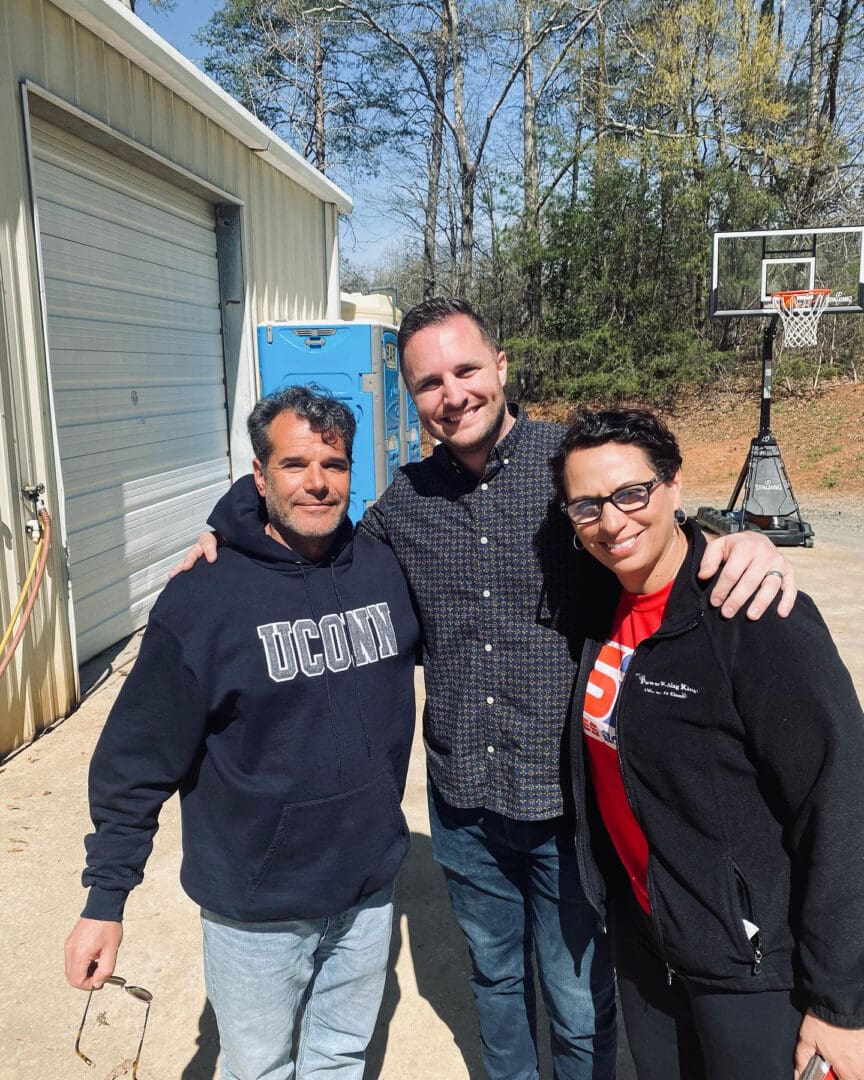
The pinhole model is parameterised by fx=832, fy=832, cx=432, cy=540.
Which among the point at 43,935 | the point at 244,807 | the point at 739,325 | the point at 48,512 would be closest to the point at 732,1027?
the point at 244,807

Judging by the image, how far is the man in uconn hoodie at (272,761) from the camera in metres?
1.64

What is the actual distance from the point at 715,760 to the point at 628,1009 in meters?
0.68

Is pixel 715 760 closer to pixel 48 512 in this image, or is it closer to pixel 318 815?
pixel 318 815

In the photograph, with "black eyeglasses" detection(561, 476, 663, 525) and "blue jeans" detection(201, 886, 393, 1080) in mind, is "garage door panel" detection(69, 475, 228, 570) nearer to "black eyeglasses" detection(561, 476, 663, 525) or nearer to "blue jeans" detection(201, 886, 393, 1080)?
"blue jeans" detection(201, 886, 393, 1080)

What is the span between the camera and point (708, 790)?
1443 millimetres

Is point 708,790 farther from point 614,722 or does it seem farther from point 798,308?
point 798,308

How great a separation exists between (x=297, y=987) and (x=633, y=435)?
135cm

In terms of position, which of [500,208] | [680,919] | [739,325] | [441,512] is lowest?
[680,919]

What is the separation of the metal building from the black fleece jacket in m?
3.78

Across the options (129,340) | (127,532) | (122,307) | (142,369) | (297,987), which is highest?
(122,307)

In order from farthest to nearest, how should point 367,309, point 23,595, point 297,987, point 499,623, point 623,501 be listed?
point 367,309, point 23,595, point 499,623, point 297,987, point 623,501

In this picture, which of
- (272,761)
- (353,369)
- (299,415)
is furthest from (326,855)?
(353,369)

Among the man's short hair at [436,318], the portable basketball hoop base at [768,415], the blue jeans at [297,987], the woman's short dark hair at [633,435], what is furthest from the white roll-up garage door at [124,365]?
the portable basketball hoop base at [768,415]

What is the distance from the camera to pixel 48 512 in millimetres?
4605
